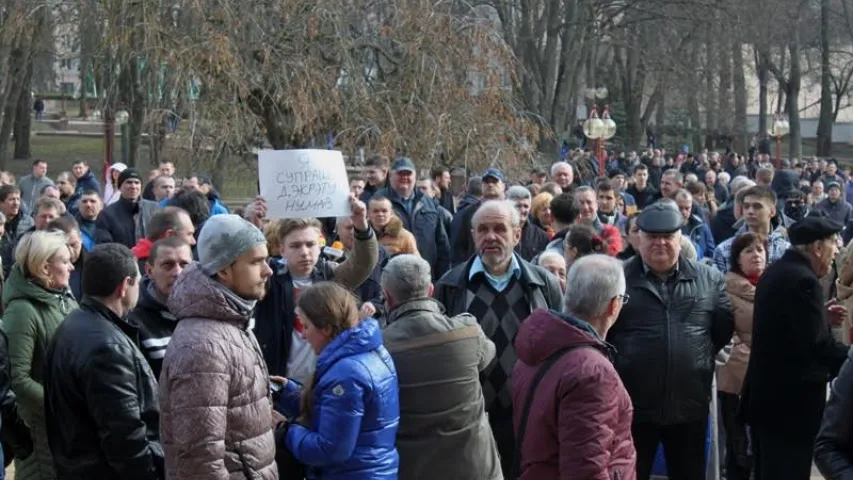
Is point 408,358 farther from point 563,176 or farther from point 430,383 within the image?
point 563,176

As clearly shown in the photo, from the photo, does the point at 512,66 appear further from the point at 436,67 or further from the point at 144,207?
the point at 144,207

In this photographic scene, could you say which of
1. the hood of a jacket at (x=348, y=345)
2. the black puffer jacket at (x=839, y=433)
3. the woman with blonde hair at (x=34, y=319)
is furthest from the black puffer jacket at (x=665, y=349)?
the woman with blonde hair at (x=34, y=319)

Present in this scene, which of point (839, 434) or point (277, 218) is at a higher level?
point (277, 218)

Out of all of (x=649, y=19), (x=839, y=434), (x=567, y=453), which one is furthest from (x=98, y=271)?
(x=649, y=19)

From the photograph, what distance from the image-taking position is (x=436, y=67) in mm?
17734

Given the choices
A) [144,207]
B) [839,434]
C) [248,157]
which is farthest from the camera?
[248,157]

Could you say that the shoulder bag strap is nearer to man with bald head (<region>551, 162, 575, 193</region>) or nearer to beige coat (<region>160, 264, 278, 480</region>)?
beige coat (<region>160, 264, 278, 480</region>)

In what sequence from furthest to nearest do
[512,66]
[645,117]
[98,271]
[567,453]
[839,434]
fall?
[645,117] → [512,66] → [98,271] → [567,453] → [839,434]

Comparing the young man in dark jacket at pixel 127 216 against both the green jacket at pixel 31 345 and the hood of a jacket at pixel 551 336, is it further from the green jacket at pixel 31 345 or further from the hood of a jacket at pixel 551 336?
the hood of a jacket at pixel 551 336

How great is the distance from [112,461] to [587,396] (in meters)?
1.71

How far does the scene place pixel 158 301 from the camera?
→ 5145 mm

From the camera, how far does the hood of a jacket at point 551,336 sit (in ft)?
14.6

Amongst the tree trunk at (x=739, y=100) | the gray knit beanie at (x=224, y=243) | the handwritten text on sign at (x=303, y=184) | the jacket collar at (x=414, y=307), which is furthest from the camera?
the tree trunk at (x=739, y=100)

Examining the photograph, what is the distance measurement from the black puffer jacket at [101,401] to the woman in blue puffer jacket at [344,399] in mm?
546
